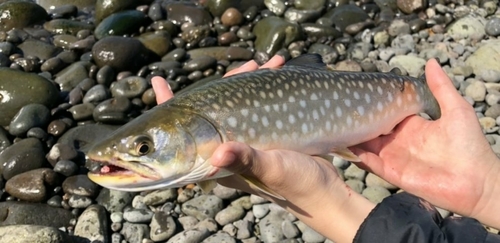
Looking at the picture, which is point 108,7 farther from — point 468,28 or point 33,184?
point 468,28

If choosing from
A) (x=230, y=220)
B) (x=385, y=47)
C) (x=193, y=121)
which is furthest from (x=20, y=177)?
(x=385, y=47)

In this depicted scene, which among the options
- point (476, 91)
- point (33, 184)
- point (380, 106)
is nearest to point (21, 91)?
Answer: point (33, 184)

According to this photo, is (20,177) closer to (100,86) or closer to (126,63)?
(100,86)

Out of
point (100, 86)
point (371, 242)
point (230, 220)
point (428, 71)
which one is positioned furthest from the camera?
point (100, 86)

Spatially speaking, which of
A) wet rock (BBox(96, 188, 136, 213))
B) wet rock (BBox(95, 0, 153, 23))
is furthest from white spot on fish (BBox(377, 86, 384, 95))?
wet rock (BBox(95, 0, 153, 23))

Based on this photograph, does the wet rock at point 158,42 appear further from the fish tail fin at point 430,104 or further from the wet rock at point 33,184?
the fish tail fin at point 430,104

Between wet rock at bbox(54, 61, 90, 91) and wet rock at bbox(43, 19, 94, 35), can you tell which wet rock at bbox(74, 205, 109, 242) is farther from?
wet rock at bbox(43, 19, 94, 35)

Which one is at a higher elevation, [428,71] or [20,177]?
[428,71]
